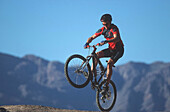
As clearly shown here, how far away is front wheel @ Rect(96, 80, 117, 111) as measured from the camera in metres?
17.2

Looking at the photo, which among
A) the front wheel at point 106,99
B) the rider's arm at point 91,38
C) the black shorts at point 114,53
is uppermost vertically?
the rider's arm at point 91,38

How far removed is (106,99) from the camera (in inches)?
686

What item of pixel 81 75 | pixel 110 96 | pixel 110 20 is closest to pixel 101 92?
pixel 110 96

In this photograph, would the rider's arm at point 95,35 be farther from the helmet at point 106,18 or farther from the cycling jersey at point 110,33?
the helmet at point 106,18

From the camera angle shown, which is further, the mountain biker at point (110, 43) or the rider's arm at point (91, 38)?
the rider's arm at point (91, 38)

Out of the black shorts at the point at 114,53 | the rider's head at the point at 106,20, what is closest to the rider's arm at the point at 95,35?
the rider's head at the point at 106,20

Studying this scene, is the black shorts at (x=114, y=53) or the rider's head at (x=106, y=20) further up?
the rider's head at (x=106, y=20)

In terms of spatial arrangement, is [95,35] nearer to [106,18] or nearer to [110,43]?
[110,43]

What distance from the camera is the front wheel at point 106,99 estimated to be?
17172 mm

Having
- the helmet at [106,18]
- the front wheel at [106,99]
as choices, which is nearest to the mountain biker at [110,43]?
the helmet at [106,18]

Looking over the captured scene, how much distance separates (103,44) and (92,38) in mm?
1181

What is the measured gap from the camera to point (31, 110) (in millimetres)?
17141

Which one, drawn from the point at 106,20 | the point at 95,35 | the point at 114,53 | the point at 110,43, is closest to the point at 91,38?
the point at 95,35

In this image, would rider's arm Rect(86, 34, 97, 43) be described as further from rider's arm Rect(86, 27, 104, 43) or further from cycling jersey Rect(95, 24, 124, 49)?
cycling jersey Rect(95, 24, 124, 49)
